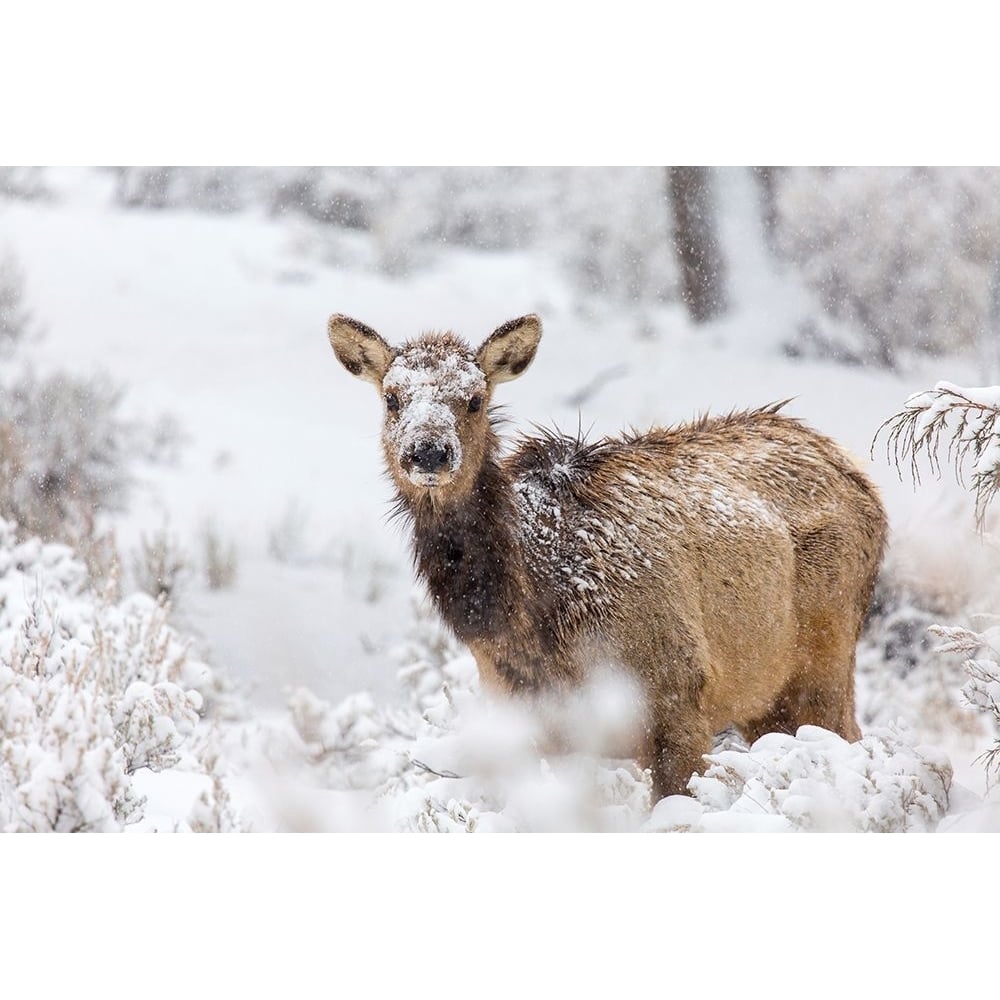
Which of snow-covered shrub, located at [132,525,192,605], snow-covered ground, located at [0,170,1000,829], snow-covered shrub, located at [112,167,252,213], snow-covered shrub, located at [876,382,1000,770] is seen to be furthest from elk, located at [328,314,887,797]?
snow-covered shrub, located at [132,525,192,605]

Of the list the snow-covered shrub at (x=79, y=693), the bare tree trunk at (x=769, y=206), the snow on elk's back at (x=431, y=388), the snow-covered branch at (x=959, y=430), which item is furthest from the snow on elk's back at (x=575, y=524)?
the snow-covered shrub at (x=79, y=693)

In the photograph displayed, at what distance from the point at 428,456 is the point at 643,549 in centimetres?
103

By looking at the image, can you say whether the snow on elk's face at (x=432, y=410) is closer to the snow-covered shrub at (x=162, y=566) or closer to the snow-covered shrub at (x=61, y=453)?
the snow-covered shrub at (x=162, y=566)

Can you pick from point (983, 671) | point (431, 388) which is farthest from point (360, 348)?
point (983, 671)

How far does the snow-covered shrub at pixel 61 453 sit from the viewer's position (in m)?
6.01

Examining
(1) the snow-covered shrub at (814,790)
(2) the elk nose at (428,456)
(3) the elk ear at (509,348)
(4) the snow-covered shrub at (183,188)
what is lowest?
(1) the snow-covered shrub at (814,790)

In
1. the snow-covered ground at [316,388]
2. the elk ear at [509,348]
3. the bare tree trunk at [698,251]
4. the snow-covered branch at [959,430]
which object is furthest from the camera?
the bare tree trunk at [698,251]

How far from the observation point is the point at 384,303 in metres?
6.17

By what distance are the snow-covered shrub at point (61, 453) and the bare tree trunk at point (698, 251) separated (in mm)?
2755

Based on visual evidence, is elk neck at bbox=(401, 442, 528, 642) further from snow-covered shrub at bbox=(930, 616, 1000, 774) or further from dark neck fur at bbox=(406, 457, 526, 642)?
snow-covered shrub at bbox=(930, 616, 1000, 774)

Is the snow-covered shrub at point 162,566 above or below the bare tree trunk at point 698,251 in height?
below

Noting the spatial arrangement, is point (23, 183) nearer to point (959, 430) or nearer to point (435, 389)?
point (435, 389)

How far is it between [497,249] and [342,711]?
2.31 meters

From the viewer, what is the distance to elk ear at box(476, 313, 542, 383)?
539 centimetres
